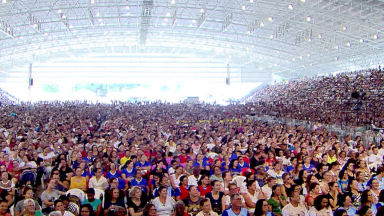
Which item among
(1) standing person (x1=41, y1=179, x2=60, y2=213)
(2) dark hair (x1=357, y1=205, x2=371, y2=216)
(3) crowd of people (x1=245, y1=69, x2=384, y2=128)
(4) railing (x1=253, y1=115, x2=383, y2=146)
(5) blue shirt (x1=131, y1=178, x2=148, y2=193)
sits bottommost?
(1) standing person (x1=41, y1=179, x2=60, y2=213)

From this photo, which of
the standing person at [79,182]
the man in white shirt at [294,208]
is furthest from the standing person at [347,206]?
the standing person at [79,182]

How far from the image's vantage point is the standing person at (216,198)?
17.8 ft

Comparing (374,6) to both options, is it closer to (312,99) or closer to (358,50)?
(312,99)

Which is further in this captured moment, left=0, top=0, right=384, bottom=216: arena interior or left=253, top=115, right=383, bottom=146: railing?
left=253, top=115, right=383, bottom=146: railing

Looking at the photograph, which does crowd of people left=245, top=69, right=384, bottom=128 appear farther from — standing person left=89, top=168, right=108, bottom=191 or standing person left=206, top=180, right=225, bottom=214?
standing person left=89, top=168, right=108, bottom=191

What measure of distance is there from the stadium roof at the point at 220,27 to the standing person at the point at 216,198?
65.2ft

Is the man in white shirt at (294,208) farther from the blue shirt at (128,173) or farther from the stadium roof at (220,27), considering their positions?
the stadium roof at (220,27)

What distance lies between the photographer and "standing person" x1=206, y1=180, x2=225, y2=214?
5422 mm

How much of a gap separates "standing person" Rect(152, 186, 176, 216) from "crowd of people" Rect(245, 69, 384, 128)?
14293mm

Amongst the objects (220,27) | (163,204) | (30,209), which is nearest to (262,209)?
(163,204)

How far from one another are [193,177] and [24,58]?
153 feet

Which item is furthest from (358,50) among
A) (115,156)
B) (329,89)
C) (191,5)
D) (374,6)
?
(115,156)

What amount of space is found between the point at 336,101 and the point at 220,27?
1348 centimetres

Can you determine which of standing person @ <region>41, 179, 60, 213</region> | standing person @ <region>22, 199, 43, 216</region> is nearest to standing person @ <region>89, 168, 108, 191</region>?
standing person @ <region>41, 179, 60, 213</region>
